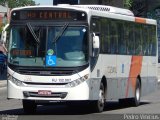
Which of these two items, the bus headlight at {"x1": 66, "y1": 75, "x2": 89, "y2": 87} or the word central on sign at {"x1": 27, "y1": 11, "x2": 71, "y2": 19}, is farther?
the word central on sign at {"x1": 27, "y1": 11, "x2": 71, "y2": 19}

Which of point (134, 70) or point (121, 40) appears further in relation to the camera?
point (134, 70)

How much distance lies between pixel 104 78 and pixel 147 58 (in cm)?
489

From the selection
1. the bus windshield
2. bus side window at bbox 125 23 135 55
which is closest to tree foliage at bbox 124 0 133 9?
bus side window at bbox 125 23 135 55

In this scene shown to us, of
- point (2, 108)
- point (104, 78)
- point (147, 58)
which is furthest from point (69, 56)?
point (147, 58)

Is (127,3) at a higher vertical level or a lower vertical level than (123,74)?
lower

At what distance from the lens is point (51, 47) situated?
66.3 ft

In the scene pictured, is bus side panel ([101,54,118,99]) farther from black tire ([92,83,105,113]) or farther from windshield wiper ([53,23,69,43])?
windshield wiper ([53,23,69,43])

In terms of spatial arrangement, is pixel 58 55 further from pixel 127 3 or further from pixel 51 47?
pixel 127 3

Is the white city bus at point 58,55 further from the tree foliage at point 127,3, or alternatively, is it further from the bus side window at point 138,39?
the tree foliage at point 127,3

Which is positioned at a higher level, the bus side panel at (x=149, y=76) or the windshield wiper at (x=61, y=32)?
the windshield wiper at (x=61, y=32)

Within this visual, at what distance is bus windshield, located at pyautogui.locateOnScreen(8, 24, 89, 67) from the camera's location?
20109 millimetres

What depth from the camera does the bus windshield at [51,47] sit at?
66.0 feet

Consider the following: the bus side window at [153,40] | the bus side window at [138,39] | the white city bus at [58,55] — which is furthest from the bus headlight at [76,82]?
the bus side window at [153,40]

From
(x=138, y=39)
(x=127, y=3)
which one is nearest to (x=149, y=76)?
(x=138, y=39)
